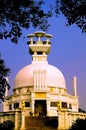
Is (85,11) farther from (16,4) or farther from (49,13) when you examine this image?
(16,4)

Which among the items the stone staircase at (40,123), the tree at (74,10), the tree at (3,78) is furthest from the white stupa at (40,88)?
the tree at (74,10)

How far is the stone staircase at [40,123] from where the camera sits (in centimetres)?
3753

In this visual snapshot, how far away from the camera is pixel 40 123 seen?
39.8 metres

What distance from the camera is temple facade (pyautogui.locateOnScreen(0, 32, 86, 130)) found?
54.2 metres

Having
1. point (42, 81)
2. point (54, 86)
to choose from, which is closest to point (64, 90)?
point (54, 86)

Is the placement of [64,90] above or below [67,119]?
above

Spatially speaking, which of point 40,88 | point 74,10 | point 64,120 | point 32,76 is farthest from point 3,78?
point 32,76

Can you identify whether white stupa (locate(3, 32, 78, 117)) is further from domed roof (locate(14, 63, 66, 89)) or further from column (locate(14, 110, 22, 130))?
column (locate(14, 110, 22, 130))

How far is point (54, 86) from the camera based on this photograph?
60.5 meters

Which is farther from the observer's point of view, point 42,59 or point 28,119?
point 42,59

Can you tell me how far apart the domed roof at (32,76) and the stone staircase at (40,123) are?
1797 cm

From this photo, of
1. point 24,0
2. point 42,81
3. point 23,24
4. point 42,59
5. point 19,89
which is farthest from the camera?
point 42,59

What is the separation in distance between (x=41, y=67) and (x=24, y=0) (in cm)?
4961

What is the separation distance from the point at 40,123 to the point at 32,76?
2172 centimetres
